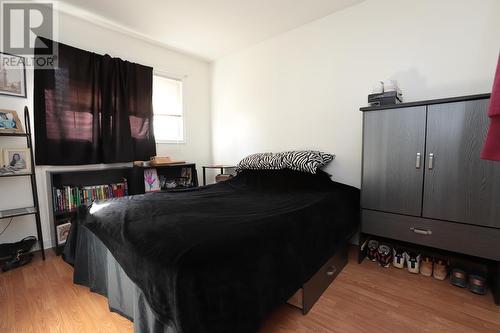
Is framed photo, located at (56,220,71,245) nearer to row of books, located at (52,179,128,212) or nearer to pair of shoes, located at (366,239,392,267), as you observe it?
row of books, located at (52,179,128,212)

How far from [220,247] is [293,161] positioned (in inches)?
63.7

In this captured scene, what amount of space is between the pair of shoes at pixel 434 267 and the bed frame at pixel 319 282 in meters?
0.60

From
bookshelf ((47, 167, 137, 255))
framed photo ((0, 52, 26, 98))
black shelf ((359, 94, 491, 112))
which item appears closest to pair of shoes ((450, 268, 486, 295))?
black shelf ((359, 94, 491, 112))

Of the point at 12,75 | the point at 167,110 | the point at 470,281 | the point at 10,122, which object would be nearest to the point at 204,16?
the point at 167,110

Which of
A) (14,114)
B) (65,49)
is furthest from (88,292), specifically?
(65,49)

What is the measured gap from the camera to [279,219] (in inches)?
52.7

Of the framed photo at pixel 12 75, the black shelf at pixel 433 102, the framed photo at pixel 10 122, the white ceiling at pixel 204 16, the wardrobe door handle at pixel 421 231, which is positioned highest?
the white ceiling at pixel 204 16

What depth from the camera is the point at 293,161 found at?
7.95 feet

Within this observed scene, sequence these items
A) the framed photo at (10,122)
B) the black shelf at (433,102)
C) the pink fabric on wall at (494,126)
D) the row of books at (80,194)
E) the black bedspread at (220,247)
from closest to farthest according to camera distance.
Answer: the black bedspread at (220,247)
the pink fabric on wall at (494,126)
the black shelf at (433,102)
the framed photo at (10,122)
the row of books at (80,194)

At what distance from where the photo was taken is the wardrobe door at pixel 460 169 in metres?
1.47

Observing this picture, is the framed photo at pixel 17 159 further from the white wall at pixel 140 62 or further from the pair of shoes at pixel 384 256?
the pair of shoes at pixel 384 256

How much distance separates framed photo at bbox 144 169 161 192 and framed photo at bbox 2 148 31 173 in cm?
107

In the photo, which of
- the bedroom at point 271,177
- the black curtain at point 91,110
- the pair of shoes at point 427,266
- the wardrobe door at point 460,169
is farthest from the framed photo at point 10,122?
the pair of shoes at point 427,266

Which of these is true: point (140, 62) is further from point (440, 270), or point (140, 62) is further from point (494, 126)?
point (440, 270)
